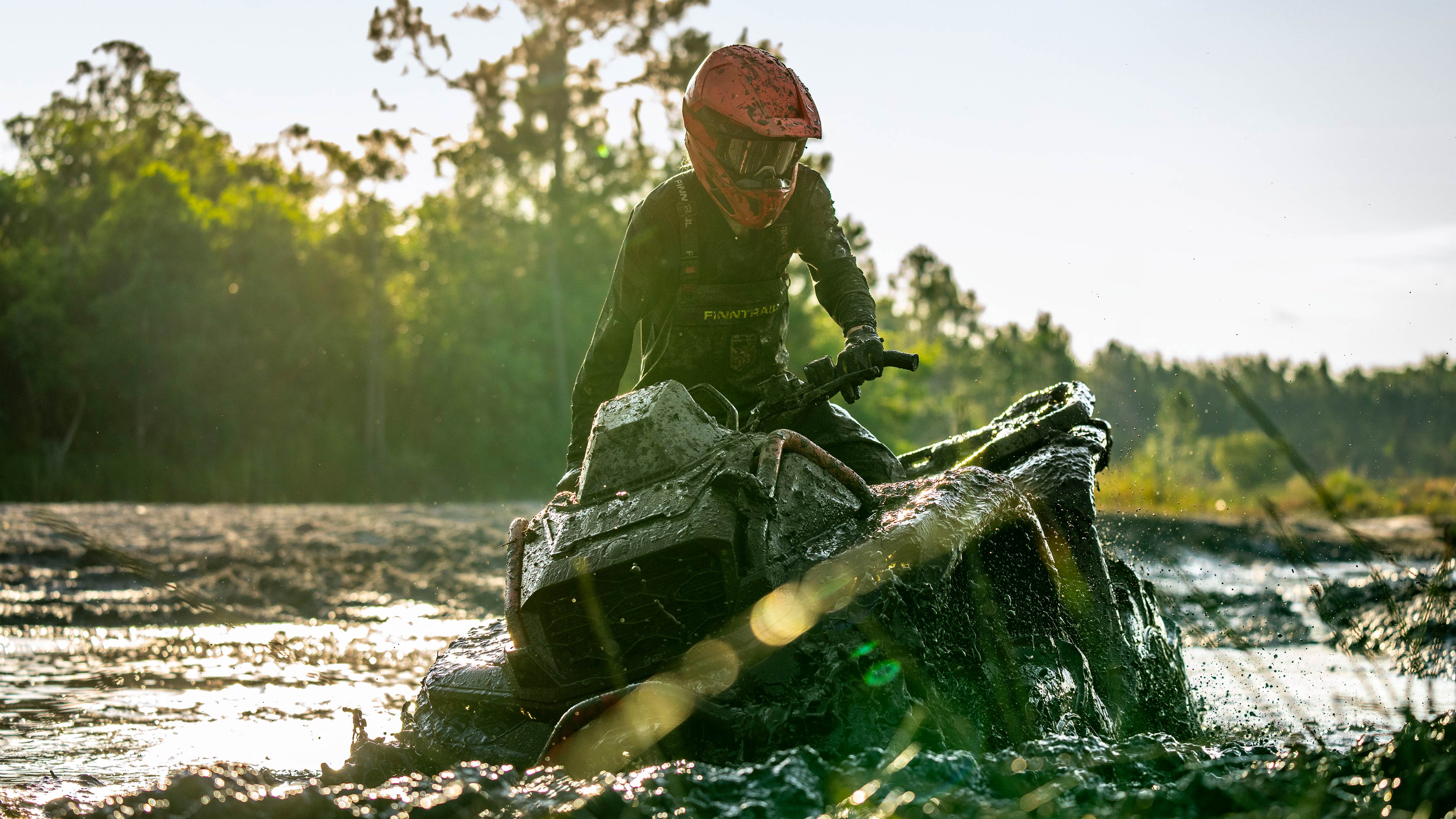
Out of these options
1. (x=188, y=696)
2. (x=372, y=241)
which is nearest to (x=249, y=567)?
(x=188, y=696)

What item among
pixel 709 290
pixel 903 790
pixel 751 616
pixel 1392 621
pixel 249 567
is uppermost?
pixel 709 290

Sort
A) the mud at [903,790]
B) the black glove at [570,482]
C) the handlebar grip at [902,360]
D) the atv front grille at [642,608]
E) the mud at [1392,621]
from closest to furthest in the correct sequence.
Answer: the mud at [903,790]
the atv front grille at [642,608]
the black glove at [570,482]
the handlebar grip at [902,360]
the mud at [1392,621]

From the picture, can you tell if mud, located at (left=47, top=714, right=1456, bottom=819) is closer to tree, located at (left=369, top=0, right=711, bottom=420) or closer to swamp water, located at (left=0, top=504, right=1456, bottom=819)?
swamp water, located at (left=0, top=504, right=1456, bottom=819)

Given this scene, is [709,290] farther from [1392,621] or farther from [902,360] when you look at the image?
[1392,621]

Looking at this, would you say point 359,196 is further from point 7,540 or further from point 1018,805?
point 1018,805

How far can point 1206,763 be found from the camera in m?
3.19

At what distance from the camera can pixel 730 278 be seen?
4.94 meters

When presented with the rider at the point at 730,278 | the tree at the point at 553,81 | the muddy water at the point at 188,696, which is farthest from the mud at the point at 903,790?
the tree at the point at 553,81

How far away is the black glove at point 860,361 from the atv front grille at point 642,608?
4.40 ft

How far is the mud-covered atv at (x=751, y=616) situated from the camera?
3092mm

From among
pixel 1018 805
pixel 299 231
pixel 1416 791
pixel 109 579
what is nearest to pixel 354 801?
pixel 1018 805

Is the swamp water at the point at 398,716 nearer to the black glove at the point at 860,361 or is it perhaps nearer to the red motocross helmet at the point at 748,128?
the black glove at the point at 860,361

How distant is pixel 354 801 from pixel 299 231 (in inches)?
1729

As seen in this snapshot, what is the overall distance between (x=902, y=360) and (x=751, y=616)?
4.89 feet
